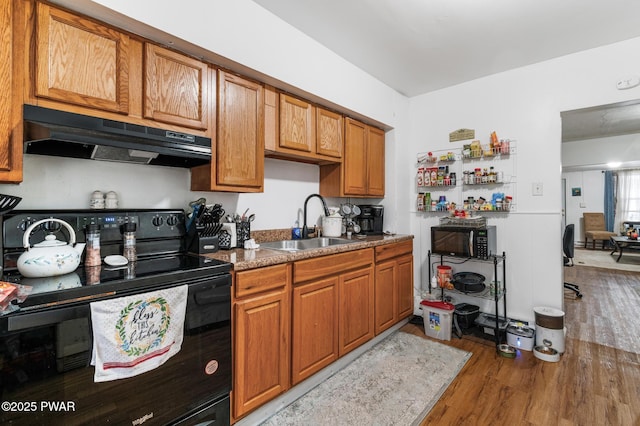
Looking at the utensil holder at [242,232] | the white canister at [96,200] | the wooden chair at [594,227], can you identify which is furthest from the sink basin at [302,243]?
the wooden chair at [594,227]

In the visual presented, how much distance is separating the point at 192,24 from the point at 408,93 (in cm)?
254

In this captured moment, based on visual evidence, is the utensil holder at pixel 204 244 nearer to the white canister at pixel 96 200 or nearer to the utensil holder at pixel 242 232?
the utensil holder at pixel 242 232

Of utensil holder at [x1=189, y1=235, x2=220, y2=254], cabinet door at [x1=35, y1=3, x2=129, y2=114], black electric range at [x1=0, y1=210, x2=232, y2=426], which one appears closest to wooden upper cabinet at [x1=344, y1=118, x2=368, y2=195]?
utensil holder at [x1=189, y1=235, x2=220, y2=254]

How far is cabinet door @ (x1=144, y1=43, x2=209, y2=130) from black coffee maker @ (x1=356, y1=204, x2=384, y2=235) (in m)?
1.88

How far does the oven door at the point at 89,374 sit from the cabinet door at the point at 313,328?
1.70 feet

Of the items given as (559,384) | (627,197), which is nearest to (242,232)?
(559,384)

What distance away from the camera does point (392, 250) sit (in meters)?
2.86

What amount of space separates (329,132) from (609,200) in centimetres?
910

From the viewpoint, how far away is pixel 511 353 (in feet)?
8.19

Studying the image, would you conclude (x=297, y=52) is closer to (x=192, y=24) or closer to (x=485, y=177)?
(x=192, y=24)

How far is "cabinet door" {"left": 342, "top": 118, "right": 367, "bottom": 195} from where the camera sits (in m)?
2.84

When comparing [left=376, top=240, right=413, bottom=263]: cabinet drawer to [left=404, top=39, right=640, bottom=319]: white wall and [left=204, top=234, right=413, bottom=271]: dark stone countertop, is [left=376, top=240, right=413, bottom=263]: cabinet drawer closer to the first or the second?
[left=204, top=234, right=413, bottom=271]: dark stone countertop

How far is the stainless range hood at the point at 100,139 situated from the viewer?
4.06ft

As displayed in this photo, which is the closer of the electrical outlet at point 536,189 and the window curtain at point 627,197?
the electrical outlet at point 536,189
